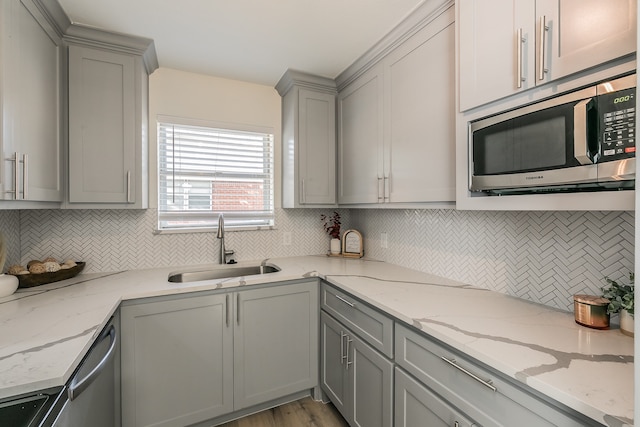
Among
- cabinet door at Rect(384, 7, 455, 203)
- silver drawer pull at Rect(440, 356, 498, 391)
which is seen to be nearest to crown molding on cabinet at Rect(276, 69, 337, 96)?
cabinet door at Rect(384, 7, 455, 203)

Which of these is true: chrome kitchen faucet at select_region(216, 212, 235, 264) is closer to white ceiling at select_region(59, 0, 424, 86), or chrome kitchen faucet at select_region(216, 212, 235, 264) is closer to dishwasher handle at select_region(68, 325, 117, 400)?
dishwasher handle at select_region(68, 325, 117, 400)

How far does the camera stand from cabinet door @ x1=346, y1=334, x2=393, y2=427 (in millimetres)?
1380

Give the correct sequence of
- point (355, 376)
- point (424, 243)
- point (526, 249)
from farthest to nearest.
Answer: point (424, 243) → point (355, 376) → point (526, 249)

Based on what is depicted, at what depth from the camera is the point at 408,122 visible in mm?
1728

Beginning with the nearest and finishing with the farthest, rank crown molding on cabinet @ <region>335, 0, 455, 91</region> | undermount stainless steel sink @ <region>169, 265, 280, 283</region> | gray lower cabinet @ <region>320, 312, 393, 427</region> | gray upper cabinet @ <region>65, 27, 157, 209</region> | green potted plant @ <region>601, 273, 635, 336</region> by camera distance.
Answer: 1. green potted plant @ <region>601, 273, 635, 336</region>
2. gray lower cabinet @ <region>320, 312, 393, 427</region>
3. crown molding on cabinet @ <region>335, 0, 455, 91</region>
4. gray upper cabinet @ <region>65, 27, 157, 209</region>
5. undermount stainless steel sink @ <region>169, 265, 280, 283</region>

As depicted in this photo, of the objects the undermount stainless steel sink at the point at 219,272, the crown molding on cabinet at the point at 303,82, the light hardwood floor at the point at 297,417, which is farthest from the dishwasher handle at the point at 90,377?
the crown molding on cabinet at the point at 303,82

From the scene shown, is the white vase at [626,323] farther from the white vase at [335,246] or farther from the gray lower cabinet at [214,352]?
the white vase at [335,246]

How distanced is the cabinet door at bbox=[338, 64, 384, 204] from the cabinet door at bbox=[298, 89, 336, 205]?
7cm

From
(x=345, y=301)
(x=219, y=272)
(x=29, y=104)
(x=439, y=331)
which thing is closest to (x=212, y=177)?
(x=219, y=272)

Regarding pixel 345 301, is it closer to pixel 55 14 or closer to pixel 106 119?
pixel 106 119

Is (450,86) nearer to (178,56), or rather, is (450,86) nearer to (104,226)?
(178,56)

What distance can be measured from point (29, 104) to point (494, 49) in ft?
6.79

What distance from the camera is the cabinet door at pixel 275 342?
1.84m

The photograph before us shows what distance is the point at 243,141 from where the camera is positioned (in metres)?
2.52
